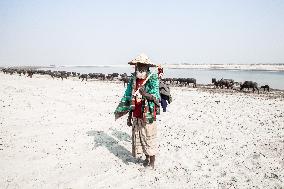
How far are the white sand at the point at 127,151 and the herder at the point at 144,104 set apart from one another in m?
0.42

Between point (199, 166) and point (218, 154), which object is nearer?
point (199, 166)

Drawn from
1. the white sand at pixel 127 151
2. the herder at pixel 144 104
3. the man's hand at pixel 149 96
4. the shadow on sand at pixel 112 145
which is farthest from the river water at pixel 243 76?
the man's hand at pixel 149 96

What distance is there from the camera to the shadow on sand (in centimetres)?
564

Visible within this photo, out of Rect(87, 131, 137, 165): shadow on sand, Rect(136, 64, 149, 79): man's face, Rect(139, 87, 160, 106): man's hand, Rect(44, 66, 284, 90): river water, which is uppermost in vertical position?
Rect(136, 64, 149, 79): man's face

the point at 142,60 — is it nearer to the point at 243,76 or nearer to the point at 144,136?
the point at 144,136

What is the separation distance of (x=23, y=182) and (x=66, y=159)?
1.08 meters

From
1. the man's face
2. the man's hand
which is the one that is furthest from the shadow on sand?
the man's face

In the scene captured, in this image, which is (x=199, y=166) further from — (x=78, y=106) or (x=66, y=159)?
(x=78, y=106)

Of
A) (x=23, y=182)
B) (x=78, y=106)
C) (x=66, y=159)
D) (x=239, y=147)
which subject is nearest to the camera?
(x=23, y=182)

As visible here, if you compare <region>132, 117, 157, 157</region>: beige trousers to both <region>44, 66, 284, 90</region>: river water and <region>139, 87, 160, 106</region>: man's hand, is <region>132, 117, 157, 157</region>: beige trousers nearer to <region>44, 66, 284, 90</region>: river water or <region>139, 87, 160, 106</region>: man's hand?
<region>139, 87, 160, 106</region>: man's hand

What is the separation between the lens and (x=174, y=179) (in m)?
4.60

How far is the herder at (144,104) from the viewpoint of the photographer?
16.0ft

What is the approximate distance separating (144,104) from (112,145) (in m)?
1.86

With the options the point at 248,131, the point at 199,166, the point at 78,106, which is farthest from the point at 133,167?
the point at 78,106
